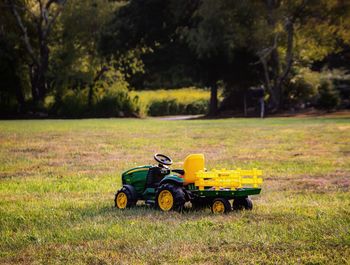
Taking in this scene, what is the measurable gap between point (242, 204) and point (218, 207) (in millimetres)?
413

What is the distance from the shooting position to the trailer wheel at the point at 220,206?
7.85 meters

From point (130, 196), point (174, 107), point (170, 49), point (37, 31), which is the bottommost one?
point (130, 196)

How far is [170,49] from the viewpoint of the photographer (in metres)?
51.2

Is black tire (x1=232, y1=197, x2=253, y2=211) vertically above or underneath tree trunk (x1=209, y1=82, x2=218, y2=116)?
underneath

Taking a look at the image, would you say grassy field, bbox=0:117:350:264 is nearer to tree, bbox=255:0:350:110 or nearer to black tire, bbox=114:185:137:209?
black tire, bbox=114:185:137:209

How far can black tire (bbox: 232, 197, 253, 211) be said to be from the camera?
811 centimetres

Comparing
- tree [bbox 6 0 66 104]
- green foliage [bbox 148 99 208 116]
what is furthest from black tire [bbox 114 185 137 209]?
green foliage [bbox 148 99 208 116]

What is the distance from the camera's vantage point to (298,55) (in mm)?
46281

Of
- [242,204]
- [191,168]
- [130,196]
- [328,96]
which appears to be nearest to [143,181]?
[130,196]

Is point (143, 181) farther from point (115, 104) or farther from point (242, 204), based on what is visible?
point (115, 104)

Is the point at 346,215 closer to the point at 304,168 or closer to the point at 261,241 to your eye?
the point at 261,241

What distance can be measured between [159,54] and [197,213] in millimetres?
46277

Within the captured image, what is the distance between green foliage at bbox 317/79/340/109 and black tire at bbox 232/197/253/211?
36.2 m

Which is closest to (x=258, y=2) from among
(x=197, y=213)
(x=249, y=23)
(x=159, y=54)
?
(x=249, y=23)
